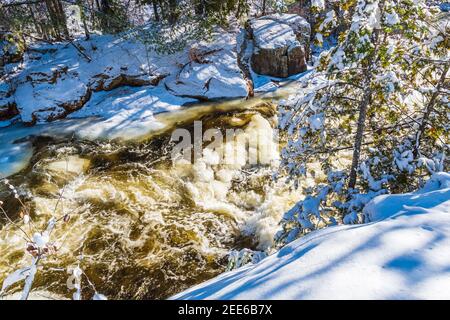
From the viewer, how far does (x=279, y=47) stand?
15.3 meters

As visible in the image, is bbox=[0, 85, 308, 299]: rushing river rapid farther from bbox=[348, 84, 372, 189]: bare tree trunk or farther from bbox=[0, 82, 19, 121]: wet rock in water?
bbox=[0, 82, 19, 121]: wet rock in water

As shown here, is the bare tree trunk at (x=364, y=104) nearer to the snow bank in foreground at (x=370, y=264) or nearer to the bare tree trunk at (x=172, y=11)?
the snow bank in foreground at (x=370, y=264)

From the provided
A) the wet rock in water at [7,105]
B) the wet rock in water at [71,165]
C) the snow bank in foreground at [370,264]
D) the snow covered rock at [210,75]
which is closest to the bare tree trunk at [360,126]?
the snow bank in foreground at [370,264]

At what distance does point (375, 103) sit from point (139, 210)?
18.7ft

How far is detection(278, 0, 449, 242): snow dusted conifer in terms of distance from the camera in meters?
3.75

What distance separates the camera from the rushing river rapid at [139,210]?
6051 mm

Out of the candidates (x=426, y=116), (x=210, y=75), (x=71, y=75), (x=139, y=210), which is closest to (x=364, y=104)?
(x=426, y=116)

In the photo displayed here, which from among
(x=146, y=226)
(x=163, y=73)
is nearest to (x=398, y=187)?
(x=146, y=226)

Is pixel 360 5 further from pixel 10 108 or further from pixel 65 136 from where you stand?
pixel 10 108

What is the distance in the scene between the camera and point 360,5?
3650mm

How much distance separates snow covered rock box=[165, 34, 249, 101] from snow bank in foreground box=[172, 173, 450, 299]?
465 inches

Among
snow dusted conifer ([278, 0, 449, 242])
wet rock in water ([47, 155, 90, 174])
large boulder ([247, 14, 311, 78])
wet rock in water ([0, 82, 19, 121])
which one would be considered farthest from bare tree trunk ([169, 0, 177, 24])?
snow dusted conifer ([278, 0, 449, 242])

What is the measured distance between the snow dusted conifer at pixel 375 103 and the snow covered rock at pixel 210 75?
957 cm
